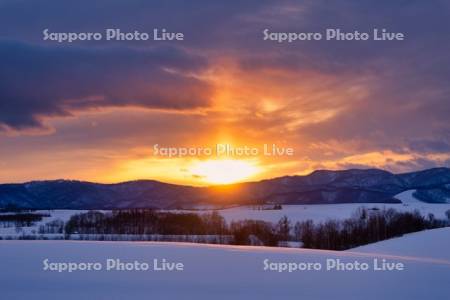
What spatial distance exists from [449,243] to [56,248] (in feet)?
104

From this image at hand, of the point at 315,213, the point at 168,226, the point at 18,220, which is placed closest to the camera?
the point at 168,226

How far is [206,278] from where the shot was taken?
12812 mm

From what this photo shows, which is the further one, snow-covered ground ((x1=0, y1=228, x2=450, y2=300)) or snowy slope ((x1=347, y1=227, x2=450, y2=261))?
snowy slope ((x1=347, y1=227, x2=450, y2=261))

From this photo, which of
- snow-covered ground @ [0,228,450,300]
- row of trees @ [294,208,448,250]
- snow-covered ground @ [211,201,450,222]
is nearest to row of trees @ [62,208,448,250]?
row of trees @ [294,208,448,250]

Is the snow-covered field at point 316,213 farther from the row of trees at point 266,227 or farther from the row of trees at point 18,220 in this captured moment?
the row of trees at point 18,220

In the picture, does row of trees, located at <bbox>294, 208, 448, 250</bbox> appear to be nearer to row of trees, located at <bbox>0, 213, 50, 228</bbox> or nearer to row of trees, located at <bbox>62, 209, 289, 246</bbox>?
row of trees, located at <bbox>62, 209, 289, 246</bbox>

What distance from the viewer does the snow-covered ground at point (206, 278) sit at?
11617 mm

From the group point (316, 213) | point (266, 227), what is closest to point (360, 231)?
point (266, 227)

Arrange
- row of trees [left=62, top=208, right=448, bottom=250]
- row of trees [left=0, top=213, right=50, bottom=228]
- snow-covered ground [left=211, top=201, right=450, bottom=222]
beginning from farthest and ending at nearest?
snow-covered ground [left=211, top=201, right=450, bottom=222], row of trees [left=0, top=213, right=50, bottom=228], row of trees [left=62, top=208, right=448, bottom=250]

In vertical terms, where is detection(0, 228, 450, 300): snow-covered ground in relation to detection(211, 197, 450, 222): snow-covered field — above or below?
below

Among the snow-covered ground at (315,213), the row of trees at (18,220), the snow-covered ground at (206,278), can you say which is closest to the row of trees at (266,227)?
the row of trees at (18,220)

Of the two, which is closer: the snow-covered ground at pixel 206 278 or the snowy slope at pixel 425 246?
the snow-covered ground at pixel 206 278

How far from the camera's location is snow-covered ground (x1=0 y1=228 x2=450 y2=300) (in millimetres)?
11617

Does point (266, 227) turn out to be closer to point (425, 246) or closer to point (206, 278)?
point (425, 246)
